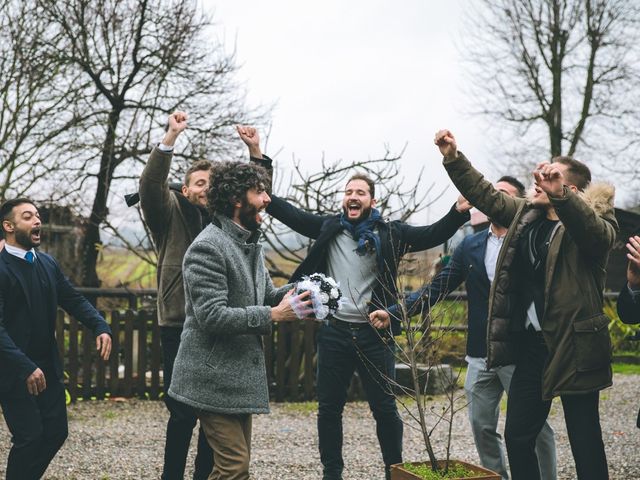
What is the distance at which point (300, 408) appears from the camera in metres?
9.37

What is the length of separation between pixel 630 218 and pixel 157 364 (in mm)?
12933

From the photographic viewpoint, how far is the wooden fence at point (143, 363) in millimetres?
9812

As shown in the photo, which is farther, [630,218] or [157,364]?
[630,218]

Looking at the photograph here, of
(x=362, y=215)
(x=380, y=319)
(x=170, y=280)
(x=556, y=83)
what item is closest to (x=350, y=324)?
(x=380, y=319)

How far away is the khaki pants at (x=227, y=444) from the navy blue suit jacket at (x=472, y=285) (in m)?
1.59

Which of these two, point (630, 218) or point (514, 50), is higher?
point (514, 50)

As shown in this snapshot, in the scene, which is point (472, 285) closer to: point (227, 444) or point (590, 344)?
point (590, 344)

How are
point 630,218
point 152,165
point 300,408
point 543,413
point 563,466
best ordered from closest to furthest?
point 543,413, point 152,165, point 563,466, point 300,408, point 630,218

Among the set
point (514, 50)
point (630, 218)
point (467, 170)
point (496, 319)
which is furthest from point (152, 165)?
point (514, 50)

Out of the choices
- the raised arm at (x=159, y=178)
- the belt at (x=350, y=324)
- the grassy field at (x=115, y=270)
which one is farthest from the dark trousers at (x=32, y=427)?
the grassy field at (x=115, y=270)

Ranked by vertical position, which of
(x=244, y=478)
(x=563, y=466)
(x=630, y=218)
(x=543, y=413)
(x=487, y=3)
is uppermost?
(x=487, y=3)

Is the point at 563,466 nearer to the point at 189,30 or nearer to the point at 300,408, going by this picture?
the point at 300,408

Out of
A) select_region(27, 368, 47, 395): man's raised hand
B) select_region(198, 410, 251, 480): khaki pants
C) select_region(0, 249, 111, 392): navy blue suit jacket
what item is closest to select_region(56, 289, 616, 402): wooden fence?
select_region(0, 249, 111, 392): navy blue suit jacket

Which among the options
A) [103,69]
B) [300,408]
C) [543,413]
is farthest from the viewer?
[103,69]
